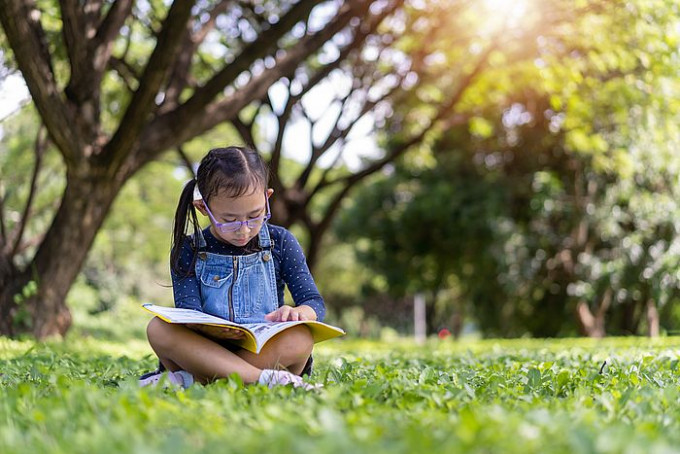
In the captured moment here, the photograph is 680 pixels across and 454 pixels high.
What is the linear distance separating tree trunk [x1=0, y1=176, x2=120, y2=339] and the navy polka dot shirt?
485 cm

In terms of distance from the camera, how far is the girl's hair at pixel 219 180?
3.79 meters

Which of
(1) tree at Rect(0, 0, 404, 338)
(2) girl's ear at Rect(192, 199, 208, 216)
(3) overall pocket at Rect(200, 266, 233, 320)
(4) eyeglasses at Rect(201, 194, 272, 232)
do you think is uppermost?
(1) tree at Rect(0, 0, 404, 338)

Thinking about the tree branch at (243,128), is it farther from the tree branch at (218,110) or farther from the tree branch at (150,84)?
the tree branch at (150,84)

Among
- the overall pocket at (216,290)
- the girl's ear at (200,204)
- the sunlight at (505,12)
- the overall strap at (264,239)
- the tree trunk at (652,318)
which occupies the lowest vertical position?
the tree trunk at (652,318)

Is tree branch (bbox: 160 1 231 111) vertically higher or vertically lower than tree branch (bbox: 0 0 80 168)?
higher

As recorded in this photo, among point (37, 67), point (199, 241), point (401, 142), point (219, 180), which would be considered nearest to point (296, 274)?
point (199, 241)

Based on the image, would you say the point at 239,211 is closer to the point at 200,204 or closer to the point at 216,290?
the point at 200,204

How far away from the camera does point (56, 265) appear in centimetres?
869

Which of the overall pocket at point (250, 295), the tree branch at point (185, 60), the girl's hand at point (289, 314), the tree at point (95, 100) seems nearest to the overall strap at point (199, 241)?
the overall pocket at point (250, 295)

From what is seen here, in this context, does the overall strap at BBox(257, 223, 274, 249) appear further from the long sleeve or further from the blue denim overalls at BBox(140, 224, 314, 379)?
the long sleeve

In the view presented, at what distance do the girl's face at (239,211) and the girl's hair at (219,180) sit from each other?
26mm

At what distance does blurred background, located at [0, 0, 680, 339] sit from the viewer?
8.48 meters

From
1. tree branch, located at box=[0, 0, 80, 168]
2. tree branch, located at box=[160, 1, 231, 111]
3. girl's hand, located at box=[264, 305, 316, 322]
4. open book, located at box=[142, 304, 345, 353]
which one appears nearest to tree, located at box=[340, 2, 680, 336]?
tree branch, located at box=[160, 1, 231, 111]

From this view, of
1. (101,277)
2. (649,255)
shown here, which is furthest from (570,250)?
(101,277)
